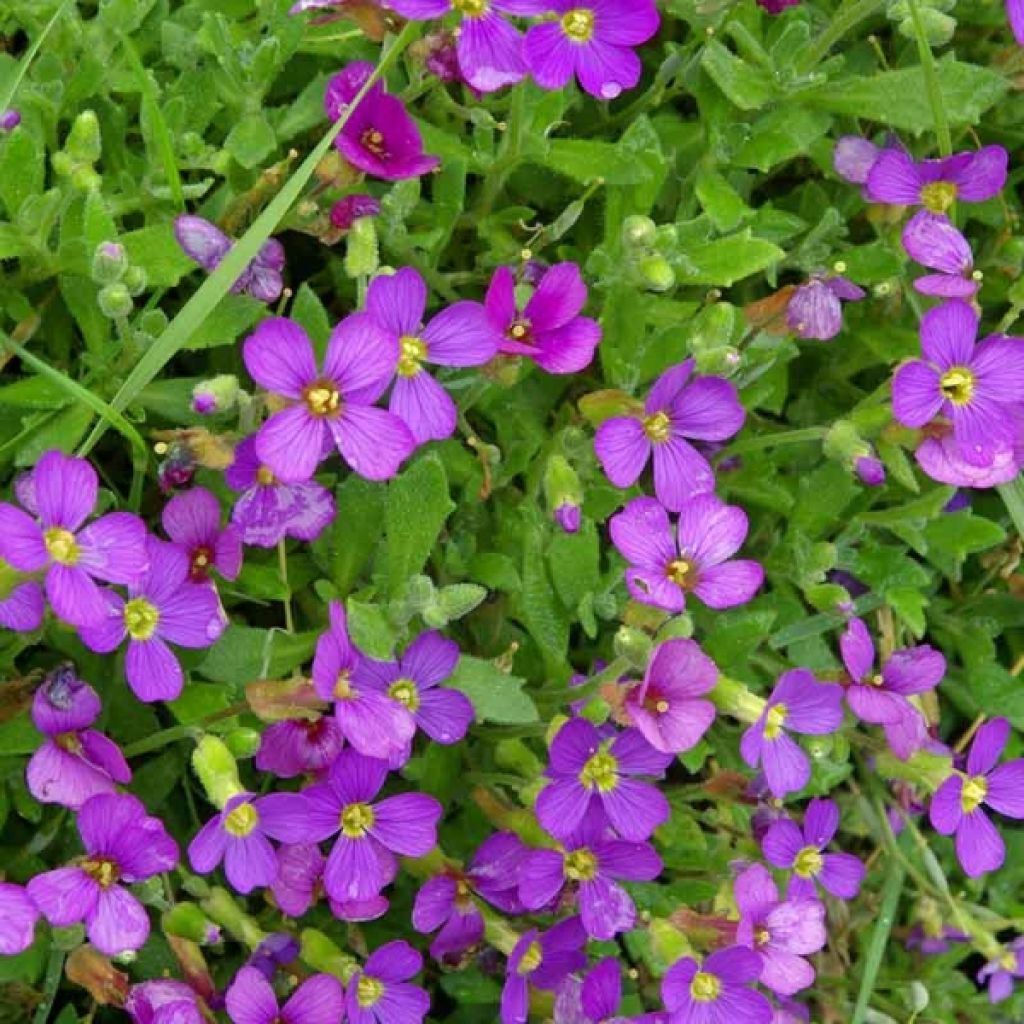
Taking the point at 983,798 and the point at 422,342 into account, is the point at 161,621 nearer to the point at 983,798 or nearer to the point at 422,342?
the point at 422,342

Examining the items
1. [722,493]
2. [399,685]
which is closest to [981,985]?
[722,493]

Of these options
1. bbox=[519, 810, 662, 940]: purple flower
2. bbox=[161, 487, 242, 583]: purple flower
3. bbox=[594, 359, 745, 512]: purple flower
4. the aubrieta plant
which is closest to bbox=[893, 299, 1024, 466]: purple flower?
the aubrieta plant

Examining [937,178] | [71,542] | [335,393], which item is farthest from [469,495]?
[937,178]

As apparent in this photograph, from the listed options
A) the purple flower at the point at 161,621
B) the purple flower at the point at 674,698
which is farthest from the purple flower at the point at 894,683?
the purple flower at the point at 161,621

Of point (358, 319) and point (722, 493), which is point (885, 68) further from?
point (358, 319)

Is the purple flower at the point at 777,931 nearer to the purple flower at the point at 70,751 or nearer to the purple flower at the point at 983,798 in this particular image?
the purple flower at the point at 983,798

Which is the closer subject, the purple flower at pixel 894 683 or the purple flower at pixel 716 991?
the purple flower at pixel 716 991
